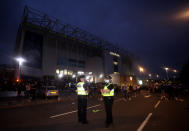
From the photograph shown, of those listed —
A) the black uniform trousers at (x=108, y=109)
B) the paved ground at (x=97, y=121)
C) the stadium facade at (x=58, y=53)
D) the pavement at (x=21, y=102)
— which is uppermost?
the stadium facade at (x=58, y=53)

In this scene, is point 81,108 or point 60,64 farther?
point 60,64

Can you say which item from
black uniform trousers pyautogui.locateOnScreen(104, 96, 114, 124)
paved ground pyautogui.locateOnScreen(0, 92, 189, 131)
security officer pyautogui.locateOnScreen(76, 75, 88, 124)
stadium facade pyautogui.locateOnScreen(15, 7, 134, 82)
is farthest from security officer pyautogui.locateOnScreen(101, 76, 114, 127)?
stadium facade pyautogui.locateOnScreen(15, 7, 134, 82)

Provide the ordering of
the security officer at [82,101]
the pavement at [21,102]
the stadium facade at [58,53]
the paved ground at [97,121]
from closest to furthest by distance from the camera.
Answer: the paved ground at [97,121]
the security officer at [82,101]
the pavement at [21,102]
the stadium facade at [58,53]

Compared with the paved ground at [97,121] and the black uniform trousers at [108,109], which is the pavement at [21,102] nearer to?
the paved ground at [97,121]

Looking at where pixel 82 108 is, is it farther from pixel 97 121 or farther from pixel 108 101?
pixel 108 101

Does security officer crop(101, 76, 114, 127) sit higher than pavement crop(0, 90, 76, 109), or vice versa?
security officer crop(101, 76, 114, 127)

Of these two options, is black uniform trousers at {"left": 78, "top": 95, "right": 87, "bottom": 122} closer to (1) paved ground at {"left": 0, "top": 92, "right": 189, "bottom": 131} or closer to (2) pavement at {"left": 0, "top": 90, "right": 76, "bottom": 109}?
(1) paved ground at {"left": 0, "top": 92, "right": 189, "bottom": 131}

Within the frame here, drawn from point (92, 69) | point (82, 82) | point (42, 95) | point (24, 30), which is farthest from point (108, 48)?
point (82, 82)

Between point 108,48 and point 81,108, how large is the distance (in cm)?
5136

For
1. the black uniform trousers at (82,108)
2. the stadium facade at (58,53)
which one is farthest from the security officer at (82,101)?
the stadium facade at (58,53)

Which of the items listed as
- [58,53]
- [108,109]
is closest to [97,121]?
[108,109]

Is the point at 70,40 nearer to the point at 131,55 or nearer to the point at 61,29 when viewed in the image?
the point at 61,29

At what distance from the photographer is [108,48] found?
55812 millimetres

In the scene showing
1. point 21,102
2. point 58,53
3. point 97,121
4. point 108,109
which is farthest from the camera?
point 58,53
